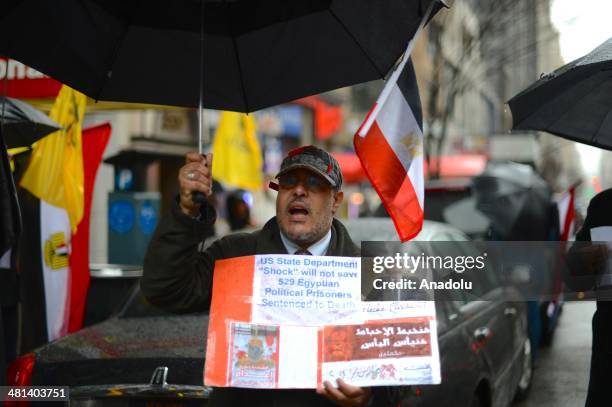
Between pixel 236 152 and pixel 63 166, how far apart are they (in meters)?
4.96

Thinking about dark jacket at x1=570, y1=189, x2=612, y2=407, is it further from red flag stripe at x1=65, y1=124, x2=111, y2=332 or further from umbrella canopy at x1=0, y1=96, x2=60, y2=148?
red flag stripe at x1=65, y1=124, x2=111, y2=332

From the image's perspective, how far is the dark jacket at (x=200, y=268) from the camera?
2795 millimetres

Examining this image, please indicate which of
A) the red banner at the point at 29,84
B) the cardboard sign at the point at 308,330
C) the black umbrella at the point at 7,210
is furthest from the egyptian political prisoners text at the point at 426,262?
the red banner at the point at 29,84

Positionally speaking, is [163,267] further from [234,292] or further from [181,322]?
[181,322]

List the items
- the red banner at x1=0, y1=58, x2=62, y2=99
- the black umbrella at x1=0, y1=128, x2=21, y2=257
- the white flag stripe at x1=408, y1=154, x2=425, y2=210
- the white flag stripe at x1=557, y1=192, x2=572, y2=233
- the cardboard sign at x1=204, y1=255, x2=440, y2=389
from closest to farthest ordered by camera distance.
→ the cardboard sign at x1=204, y1=255, x2=440, y2=389
the black umbrella at x1=0, y1=128, x2=21, y2=257
the white flag stripe at x1=408, y1=154, x2=425, y2=210
the white flag stripe at x1=557, y1=192, x2=572, y2=233
the red banner at x1=0, y1=58, x2=62, y2=99

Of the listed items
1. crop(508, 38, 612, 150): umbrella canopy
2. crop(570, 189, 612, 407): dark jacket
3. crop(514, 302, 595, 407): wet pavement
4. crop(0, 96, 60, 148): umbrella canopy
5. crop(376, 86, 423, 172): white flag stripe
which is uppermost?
crop(0, 96, 60, 148): umbrella canopy

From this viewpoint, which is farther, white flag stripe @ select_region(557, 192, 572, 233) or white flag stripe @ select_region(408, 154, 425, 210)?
white flag stripe @ select_region(557, 192, 572, 233)

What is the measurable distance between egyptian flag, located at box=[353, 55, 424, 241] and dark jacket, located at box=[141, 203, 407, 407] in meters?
0.28

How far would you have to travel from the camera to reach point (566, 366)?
7.38 metres

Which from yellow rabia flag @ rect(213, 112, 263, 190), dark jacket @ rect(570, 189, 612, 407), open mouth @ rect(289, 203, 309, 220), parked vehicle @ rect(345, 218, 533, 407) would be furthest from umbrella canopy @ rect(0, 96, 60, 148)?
yellow rabia flag @ rect(213, 112, 263, 190)

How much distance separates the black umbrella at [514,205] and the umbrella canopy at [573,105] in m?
4.93

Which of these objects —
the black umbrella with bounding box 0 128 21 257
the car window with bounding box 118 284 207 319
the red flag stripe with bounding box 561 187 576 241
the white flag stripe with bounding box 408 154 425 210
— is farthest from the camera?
the red flag stripe with bounding box 561 187 576 241

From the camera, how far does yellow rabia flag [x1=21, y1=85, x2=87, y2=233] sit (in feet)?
19.5

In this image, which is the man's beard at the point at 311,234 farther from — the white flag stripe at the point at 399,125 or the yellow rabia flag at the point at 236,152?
the yellow rabia flag at the point at 236,152
